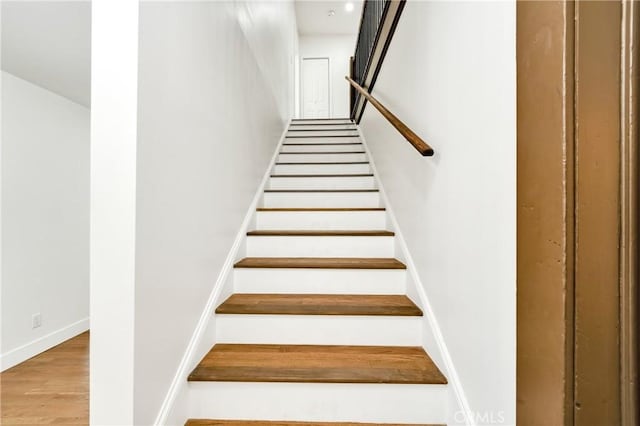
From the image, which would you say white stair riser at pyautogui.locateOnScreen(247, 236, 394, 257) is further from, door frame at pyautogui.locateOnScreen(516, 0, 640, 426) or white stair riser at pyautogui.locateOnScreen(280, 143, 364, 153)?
white stair riser at pyautogui.locateOnScreen(280, 143, 364, 153)

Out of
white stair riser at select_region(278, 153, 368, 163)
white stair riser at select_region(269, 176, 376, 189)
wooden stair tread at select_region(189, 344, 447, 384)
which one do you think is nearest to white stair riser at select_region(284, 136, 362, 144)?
white stair riser at select_region(278, 153, 368, 163)

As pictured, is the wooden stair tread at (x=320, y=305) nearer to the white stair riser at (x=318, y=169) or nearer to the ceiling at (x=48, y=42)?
the white stair riser at (x=318, y=169)

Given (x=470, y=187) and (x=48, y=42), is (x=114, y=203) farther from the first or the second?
(x=48, y=42)

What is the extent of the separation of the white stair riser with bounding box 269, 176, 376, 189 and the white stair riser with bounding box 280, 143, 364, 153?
85 cm

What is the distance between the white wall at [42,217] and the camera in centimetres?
A: 227

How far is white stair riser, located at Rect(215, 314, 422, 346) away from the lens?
1.36m

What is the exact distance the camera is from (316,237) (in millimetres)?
1891

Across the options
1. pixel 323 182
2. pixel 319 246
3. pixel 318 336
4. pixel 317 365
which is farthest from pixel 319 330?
pixel 323 182

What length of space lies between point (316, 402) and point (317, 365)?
0.13 m

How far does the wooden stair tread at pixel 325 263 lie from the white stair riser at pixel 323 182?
97 centimetres

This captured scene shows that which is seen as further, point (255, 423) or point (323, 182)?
point (323, 182)

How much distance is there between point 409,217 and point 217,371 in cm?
115

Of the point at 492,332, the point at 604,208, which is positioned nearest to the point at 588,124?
the point at 604,208

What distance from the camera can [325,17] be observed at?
18.7 feet
